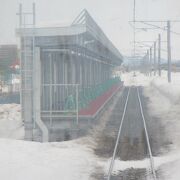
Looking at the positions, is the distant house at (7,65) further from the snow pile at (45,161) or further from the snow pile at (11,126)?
the snow pile at (45,161)

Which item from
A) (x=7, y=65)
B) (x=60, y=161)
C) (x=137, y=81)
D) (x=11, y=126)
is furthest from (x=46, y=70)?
(x=137, y=81)

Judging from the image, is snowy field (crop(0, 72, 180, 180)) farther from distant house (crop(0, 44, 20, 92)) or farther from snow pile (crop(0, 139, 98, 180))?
distant house (crop(0, 44, 20, 92))

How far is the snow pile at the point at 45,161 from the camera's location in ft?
29.5

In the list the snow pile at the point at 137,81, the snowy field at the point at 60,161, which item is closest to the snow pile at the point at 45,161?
the snowy field at the point at 60,161

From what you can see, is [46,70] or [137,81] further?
[137,81]

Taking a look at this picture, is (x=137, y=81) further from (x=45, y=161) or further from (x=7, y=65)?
(x=45, y=161)

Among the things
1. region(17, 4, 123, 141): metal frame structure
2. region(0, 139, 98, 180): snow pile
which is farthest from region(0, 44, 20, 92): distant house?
region(0, 139, 98, 180): snow pile

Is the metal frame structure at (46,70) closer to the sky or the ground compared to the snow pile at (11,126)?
closer to the sky

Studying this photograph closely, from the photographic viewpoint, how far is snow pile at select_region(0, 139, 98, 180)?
29.5 feet

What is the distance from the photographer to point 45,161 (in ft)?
33.6

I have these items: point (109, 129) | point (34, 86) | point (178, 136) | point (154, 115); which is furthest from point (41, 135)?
point (154, 115)

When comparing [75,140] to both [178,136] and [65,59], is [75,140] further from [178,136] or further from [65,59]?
[65,59]

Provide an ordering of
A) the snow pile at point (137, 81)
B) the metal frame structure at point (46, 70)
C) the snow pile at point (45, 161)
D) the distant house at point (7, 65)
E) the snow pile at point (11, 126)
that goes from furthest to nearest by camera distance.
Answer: the snow pile at point (137, 81), the distant house at point (7, 65), the snow pile at point (11, 126), the metal frame structure at point (46, 70), the snow pile at point (45, 161)

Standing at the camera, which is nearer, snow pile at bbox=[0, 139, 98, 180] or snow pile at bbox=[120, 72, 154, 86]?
snow pile at bbox=[0, 139, 98, 180]
